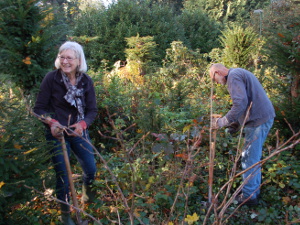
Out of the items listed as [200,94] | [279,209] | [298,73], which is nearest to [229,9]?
[200,94]

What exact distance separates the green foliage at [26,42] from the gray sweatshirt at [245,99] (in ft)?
7.05

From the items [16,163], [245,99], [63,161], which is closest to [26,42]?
[63,161]

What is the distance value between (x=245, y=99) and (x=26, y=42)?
251cm

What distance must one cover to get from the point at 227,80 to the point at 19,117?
217cm

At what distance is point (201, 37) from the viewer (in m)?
14.0

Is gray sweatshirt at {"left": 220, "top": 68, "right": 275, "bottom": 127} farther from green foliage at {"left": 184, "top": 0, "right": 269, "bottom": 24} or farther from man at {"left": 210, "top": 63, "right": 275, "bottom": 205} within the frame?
green foliage at {"left": 184, "top": 0, "right": 269, "bottom": 24}

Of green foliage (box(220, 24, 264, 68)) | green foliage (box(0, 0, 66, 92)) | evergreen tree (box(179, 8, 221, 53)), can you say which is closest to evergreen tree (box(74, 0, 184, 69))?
evergreen tree (box(179, 8, 221, 53))

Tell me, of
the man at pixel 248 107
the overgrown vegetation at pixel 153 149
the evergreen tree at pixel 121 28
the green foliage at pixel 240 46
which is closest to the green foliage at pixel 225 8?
the evergreen tree at pixel 121 28

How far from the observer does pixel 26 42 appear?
3219 mm

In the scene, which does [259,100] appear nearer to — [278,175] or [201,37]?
[278,175]

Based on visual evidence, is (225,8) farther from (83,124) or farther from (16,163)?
(16,163)

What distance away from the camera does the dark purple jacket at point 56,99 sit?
2723mm

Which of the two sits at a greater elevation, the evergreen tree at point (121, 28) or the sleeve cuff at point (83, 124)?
the evergreen tree at point (121, 28)

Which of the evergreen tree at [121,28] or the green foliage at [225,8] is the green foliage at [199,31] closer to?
the evergreen tree at [121,28]
